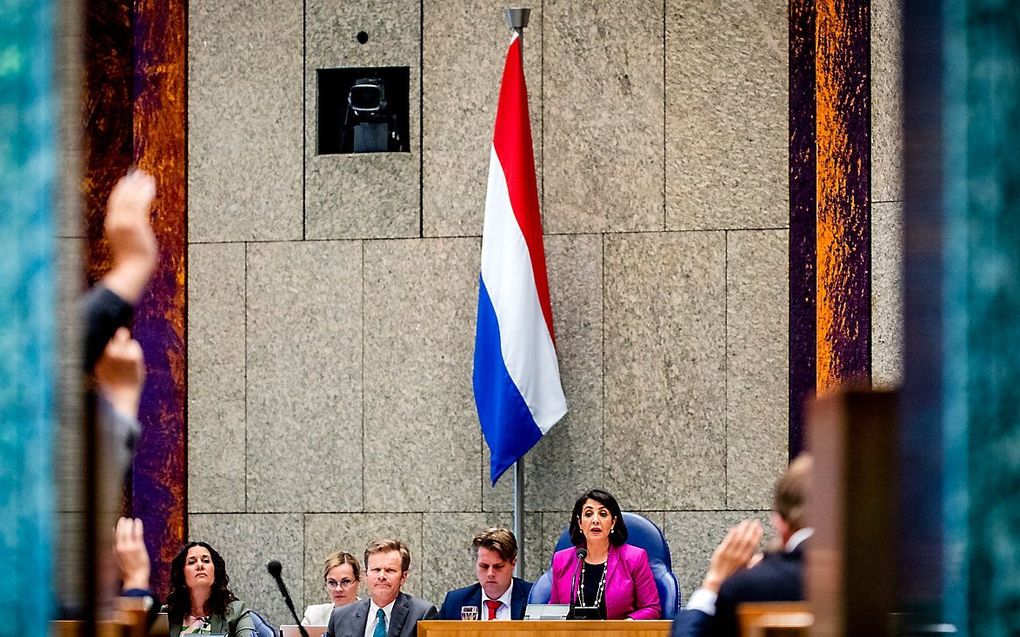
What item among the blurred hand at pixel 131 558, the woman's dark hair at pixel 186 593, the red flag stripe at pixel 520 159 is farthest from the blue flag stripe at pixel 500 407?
the blurred hand at pixel 131 558

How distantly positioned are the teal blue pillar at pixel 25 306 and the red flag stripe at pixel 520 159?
6.81 m

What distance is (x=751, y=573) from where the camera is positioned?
343 centimetres

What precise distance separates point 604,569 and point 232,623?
5.86 ft

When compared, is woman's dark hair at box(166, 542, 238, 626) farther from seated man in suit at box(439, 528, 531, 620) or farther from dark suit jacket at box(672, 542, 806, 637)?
dark suit jacket at box(672, 542, 806, 637)

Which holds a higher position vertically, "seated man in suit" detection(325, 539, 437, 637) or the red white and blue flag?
the red white and blue flag

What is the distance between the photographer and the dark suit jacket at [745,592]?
341 centimetres

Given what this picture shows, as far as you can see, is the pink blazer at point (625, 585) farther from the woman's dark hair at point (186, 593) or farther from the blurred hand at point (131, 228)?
the blurred hand at point (131, 228)

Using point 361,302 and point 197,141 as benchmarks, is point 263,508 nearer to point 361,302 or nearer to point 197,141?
point 361,302

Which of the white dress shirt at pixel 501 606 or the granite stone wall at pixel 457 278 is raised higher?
the granite stone wall at pixel 457 278

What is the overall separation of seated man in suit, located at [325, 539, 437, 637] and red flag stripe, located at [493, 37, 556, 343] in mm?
1879

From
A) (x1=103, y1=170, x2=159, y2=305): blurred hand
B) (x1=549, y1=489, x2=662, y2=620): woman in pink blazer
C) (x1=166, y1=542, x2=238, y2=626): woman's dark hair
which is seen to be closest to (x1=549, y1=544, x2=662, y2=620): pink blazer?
(x1=549, y1=489, x2=662, y2=620): woman in pink blazer

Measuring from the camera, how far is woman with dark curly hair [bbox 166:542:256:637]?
7445 mm

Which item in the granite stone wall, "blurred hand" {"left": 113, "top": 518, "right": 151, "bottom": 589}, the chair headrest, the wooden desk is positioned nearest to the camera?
"blurred hand" {"left": 113, "top": 518, "right": 151, "bottom": 589}

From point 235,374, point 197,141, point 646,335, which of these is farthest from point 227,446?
point 646,335
